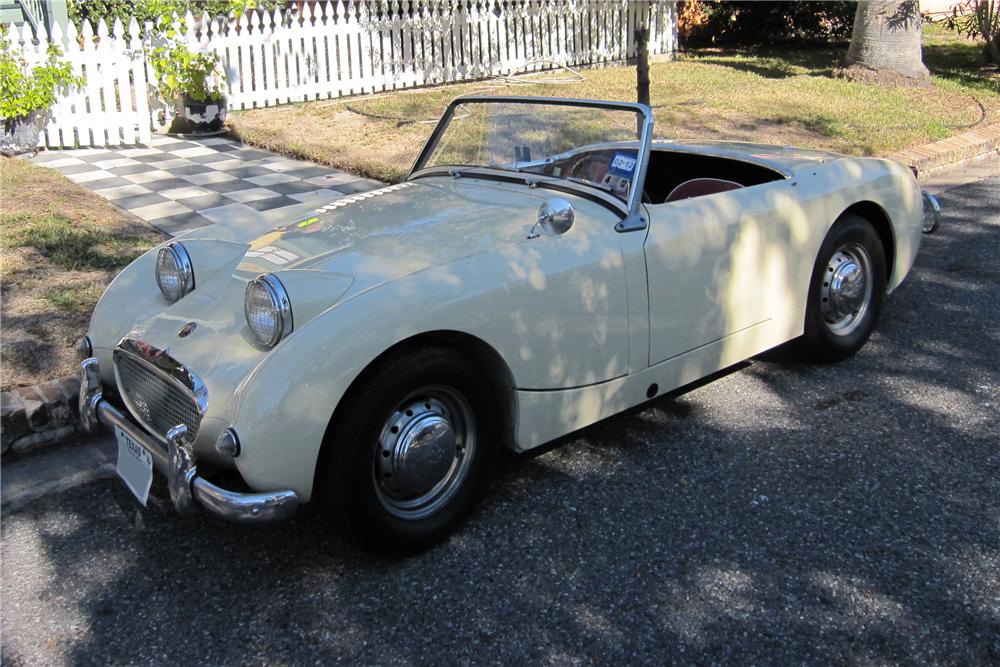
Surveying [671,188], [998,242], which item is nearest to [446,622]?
[671,188]

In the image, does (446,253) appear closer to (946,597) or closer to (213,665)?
(213,665)

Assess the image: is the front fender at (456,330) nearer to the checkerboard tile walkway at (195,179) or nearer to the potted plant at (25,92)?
the checkerboard tile walkway at (195,179)

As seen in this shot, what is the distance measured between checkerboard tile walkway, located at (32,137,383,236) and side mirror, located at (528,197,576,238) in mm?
3576

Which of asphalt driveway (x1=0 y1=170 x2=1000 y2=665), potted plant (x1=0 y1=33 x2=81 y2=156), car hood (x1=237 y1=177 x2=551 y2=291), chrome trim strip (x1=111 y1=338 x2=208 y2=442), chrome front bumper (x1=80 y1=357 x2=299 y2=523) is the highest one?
potted plant (x1=0 y1=33 x2=81 y2=156)

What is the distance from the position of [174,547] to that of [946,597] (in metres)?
2.43

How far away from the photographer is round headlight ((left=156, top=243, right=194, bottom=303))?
3316 millimetres

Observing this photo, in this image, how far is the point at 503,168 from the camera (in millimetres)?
3846

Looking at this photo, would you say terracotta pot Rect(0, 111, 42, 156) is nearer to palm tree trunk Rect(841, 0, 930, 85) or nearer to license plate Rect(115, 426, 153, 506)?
license plate Rect(115, 426, 153, 506)

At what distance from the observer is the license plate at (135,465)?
292 centimetres

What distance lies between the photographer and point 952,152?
8.30 m

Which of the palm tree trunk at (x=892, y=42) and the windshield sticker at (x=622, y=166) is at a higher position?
the palm tree trunk at (x=892, y=42)

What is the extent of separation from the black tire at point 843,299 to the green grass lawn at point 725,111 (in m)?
3.86

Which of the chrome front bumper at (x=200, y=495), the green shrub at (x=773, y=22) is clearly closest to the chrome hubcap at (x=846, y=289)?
the chrome front bumper at (x=200, y=495)

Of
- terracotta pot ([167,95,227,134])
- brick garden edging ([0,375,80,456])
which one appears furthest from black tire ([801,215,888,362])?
terracotta pot ([167,95,227,134])
